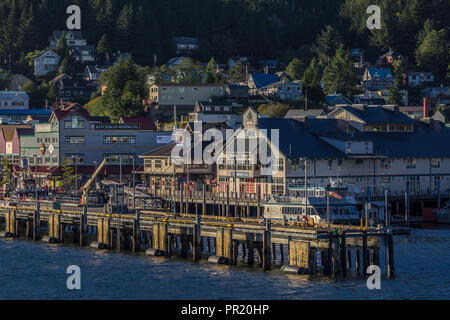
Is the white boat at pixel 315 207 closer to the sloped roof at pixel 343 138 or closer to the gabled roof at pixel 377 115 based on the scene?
the sloped roof at pixel 343 138

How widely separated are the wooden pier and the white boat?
176 inches

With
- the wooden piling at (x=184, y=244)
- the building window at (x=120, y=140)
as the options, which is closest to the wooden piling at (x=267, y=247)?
the wooden piling at (x=184, y=244)

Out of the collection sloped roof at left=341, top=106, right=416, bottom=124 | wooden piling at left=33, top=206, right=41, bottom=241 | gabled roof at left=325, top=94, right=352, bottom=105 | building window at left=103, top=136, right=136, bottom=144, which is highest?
gabled roof at left=325, top=94, right=352, bottom=105

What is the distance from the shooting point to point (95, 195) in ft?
419

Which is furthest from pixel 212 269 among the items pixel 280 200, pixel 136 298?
pixel 280 200

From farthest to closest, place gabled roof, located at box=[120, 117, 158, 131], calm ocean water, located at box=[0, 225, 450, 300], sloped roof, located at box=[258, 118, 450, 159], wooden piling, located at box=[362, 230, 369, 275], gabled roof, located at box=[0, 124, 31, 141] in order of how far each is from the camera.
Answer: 1. gabled roof, located at box=[0, 124, 31, 141]
2. gabled roof, located at box=[120, 117, 158, 131]
3. sloped roof, located at box=[258, 118, 450, 159]
4. wooden piling, located at box=[362, 230, 369, 275]
5. calm ocean water, located at box=[0, 225, 450, 300]

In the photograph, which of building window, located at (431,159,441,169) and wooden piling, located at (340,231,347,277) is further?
building window, located at (431,159,441,169)

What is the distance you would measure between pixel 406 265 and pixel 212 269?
15.9m

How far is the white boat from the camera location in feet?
313

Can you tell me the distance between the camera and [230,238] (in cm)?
8200

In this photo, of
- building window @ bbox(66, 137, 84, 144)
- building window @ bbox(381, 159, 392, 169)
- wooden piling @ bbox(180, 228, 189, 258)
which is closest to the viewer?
wooden piling @ bbox(180, 228, 189, 258)

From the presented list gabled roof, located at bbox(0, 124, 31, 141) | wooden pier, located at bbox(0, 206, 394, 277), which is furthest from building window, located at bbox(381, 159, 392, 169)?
gabled roof, located at bbox(0, 124, 31, 141)

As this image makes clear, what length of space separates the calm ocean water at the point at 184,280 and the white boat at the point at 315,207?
625 centimetres

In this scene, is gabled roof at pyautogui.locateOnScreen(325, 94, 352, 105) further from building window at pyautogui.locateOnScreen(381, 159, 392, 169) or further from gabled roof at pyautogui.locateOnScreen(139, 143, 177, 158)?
building window at pyautogui.locateOnScreen(381, 159, 392, 169)
